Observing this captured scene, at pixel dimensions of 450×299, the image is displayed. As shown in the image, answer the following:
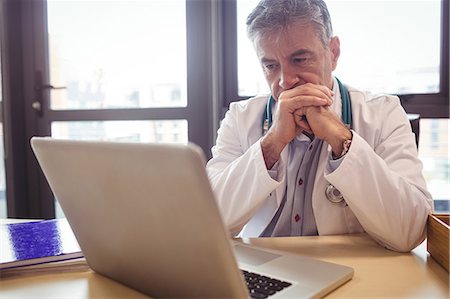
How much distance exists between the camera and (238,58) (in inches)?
95.3

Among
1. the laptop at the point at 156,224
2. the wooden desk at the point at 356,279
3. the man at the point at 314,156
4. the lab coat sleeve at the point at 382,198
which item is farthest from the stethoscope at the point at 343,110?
the laptop at the point at 156,224

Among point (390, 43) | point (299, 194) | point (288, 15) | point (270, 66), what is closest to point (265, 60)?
point (270, 66)

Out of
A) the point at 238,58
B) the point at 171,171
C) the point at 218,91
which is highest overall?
the point at 238,58

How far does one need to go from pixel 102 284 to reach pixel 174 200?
1.07 feet

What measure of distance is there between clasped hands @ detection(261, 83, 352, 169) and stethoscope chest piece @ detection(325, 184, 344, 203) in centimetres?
12

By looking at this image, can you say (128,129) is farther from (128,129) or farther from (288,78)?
(288,78)

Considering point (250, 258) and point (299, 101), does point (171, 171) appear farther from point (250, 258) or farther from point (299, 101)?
point (299, 101)

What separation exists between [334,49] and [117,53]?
1680mm

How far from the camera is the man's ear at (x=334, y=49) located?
1.19 metres

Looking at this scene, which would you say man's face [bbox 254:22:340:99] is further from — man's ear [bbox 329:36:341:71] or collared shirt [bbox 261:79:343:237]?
collared shirt [bbox 261:79:343:237]

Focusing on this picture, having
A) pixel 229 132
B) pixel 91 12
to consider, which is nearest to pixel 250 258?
pixel 229 132

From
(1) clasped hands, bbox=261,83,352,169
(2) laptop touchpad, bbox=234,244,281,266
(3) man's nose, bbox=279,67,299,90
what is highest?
(3) man's nose, bbox=279,67,299,90

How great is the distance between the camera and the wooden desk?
0.64 metres

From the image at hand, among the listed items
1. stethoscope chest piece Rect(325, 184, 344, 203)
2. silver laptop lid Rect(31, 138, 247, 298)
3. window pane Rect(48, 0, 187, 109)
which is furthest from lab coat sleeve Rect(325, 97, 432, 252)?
window pane Rect(48, 0, 187, 109)
